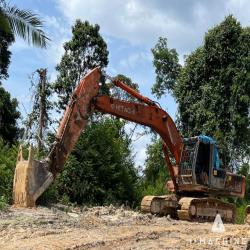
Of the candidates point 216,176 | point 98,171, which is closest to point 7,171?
point 98,171

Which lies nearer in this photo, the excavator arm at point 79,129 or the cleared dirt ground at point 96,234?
the cleared dirt ground at point 96,234

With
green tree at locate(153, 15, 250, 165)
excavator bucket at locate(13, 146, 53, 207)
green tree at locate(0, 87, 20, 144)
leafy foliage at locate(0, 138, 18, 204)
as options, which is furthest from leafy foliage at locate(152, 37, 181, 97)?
excavator bucket at locate(13, 146, 53, 207)

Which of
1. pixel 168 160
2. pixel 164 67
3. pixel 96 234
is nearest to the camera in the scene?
pixel 96 234

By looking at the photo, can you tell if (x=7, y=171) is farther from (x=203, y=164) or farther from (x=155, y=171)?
(x=155, y=171)

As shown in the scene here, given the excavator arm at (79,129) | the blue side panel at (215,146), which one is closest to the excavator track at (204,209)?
the blue side panel at (215,146)

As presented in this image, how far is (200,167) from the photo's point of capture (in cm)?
1650

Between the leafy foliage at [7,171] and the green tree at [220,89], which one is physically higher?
the green tree at [220,89]

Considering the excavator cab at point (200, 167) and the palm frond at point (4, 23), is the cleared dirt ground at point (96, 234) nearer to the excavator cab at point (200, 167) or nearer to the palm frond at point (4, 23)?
the excavator cab at point (200, 167)

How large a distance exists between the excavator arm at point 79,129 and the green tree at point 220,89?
11.8 meters

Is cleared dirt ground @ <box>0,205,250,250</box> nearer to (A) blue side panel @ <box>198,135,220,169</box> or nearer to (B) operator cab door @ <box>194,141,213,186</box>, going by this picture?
(B) operator cab door @ <box>194,141,213,186</box>

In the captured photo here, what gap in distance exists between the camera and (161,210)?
16500 mm

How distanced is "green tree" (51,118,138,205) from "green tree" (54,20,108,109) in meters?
7.89

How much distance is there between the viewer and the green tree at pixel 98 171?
69.1ft

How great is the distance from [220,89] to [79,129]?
52.4 ft
